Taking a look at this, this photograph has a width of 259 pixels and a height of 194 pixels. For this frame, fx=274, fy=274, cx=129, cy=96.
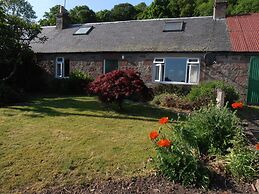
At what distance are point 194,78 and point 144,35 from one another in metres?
4.58

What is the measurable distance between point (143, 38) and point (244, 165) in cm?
1329

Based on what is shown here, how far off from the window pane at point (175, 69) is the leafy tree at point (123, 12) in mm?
31881

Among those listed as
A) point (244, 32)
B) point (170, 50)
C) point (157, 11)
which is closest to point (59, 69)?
point (170, 50)

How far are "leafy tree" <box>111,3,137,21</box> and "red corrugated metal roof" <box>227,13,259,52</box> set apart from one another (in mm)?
31340

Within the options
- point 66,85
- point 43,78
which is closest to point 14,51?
point 66,85

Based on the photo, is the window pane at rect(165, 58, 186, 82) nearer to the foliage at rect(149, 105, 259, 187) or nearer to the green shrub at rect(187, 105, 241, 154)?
the foliage at rect(149, 105, 259, 187)

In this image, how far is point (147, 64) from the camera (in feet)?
52.4

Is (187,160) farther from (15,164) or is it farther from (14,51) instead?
(14,51)

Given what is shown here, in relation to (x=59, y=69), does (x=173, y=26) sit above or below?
above

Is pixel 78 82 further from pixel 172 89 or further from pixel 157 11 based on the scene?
pixel 157 11

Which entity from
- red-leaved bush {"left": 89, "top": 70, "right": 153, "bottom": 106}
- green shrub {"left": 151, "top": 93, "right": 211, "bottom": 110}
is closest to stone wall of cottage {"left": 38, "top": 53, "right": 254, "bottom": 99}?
green shrub {"left": 151, "top": 93, "right": 211, "bottom": 110}

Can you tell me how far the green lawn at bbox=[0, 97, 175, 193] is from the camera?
5.08 m

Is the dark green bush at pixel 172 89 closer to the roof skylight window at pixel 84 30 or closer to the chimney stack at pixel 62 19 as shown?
the roof skylight window at pixel 84 30

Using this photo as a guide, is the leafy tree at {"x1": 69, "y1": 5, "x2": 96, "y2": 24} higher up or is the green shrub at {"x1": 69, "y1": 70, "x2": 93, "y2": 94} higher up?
the leafy tree at {"x1": 69, "y1": 5, "x2": 96, "y2": 24}
